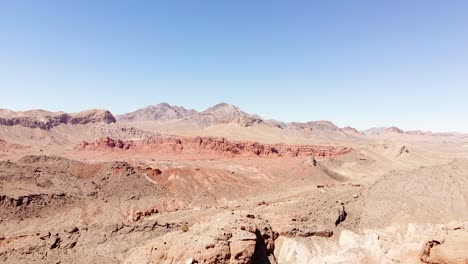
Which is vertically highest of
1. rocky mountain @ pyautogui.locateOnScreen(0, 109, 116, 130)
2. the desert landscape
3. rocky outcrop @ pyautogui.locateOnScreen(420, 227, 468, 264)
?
rocky mountain @ pyautogui.locateOnScreen(0, 109, 116, 130)

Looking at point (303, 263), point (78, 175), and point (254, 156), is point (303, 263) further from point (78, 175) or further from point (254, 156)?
point (254, 156)

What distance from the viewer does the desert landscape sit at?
46.1 feet

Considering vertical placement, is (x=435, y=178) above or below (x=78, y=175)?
above

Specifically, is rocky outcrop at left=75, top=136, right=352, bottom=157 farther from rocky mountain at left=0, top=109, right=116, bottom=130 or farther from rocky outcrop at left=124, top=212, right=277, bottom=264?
rocky outcrop at left=124, top=212, right=277, bottom=264

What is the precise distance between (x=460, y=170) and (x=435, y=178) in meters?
2.09

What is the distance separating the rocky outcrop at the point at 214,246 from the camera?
12617 mm

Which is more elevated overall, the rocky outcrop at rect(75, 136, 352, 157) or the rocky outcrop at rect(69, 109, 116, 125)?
the rocky outcrop at rect(69, 109, 116, 125)

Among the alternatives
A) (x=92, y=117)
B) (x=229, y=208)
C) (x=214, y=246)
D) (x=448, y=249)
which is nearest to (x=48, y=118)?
(x=92, y=117)

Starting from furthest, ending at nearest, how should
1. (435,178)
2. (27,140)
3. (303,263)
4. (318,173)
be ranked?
(27,140)
(318,173)
(435,178)
(303,263)

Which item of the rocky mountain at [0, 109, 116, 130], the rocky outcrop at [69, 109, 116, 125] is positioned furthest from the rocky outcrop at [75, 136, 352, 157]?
the rocky outcrop at [69, 109, 116, 125]

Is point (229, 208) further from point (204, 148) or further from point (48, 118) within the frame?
point (48, 118)

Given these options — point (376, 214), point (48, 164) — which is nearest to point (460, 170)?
point (376, 214)

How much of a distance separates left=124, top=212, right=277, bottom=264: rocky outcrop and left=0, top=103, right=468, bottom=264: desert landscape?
4 cm

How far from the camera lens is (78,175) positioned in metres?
51.2
